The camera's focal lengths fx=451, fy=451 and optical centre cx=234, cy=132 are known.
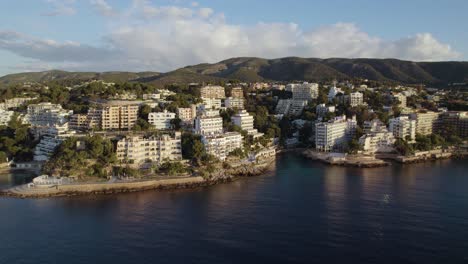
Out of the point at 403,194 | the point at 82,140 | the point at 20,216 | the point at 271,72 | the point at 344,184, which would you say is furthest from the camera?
the point at 271,72

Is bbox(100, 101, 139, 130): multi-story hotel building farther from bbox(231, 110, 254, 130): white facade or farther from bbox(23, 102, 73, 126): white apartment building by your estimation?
bbox(231, 110, 254, 130): white facade

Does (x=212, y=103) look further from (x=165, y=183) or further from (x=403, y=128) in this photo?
(x=165, y=183)

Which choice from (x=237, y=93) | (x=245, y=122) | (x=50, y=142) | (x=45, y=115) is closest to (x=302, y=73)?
(x=237, y=93)

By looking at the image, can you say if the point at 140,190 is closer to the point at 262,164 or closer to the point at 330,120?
the point at 262,164

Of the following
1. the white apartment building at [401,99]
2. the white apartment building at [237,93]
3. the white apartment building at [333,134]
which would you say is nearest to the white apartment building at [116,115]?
the white apartment building at [333,134]

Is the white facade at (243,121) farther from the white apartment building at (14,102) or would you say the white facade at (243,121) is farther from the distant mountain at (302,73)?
the distant mountain at (302,73)

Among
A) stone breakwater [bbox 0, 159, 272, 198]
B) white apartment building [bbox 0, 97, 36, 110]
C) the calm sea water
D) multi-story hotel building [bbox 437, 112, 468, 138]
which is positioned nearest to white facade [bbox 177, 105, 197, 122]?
stone breakwater [bbox 0, 159, 272, 198]

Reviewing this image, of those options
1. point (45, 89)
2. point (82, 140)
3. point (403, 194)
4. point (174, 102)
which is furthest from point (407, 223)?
point (45, 89)
